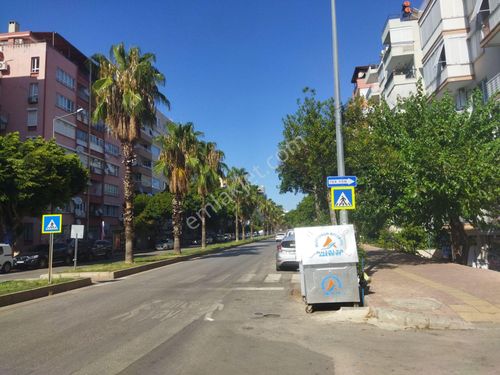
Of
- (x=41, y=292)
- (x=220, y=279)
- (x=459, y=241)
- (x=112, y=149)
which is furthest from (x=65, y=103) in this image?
(x=459, y=241)

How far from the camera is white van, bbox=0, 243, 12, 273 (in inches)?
1100

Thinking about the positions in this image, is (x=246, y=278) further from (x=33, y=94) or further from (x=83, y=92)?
(x=83, y=92)

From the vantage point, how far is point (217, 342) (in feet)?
24.3

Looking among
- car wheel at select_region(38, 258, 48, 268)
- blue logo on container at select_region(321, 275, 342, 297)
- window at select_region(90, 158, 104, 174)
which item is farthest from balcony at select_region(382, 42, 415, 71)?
window at select_region(90, 158, 104, 174)

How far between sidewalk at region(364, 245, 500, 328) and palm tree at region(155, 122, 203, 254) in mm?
20993

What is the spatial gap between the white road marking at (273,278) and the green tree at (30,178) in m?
19.2

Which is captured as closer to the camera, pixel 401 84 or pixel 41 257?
pixel 41 257

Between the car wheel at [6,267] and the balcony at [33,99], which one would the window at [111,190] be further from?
the car wheel at [6,267]

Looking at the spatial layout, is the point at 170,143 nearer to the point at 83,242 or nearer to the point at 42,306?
the point at 83,242

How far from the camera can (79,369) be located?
6039 mm

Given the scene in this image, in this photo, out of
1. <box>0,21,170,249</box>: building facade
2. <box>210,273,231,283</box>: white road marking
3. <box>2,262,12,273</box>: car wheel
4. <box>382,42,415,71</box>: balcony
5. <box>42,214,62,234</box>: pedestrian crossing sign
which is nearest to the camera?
<box>42,214,62,234</box>: pedestrian crossing sign

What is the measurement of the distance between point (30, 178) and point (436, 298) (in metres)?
27.2

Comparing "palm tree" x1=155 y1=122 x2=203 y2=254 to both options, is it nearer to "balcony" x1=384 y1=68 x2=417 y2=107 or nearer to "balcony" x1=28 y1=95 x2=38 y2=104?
"balcony" x1=28 y1=95 x2=38 y2=104

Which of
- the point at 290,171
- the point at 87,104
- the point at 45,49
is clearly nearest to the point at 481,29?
the point at 290,171
